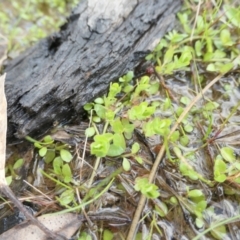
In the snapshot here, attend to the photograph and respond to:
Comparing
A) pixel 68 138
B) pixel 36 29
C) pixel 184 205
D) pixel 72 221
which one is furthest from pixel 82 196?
pixel 36 29

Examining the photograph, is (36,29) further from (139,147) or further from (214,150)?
(214,150)

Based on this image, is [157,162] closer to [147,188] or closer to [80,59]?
[147,188]

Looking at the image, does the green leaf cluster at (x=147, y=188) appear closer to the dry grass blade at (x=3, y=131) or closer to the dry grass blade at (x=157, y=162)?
the dry grass blade at (x=157, y=162)

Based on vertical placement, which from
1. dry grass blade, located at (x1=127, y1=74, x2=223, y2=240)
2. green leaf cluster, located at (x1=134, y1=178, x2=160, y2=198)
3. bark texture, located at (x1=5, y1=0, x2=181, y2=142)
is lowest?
dry grass blade, located at (x1=127, y1=74, x2=223, y2=240)

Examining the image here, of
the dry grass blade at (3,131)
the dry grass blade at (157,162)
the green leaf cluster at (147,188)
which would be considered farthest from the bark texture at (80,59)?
the green leaf cluster at (147,188)

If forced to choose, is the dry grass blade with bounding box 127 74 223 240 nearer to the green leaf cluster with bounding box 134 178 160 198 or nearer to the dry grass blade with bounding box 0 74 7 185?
the green leaf cluster with bounding box 134 178 160 198

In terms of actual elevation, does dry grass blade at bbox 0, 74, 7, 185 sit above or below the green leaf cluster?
above

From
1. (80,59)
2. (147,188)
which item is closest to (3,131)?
(80,59)

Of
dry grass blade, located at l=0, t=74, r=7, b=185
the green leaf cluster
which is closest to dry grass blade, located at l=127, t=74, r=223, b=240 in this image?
the green leaf cluster
